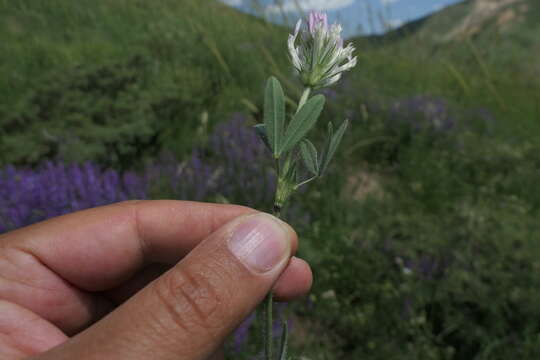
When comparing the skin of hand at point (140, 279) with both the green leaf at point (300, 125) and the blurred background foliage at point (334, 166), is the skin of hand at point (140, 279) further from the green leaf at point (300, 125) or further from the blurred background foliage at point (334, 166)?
the blurred background foliage at point (334, 166)

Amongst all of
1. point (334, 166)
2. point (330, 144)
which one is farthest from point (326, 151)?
point (334, 166)

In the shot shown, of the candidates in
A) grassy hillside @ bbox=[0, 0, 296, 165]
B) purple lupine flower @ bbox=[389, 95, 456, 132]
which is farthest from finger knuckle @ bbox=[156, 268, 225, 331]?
purple lupine flower @ bbox=[389, 95, 456, 132]

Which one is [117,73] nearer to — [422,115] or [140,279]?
[140,279]

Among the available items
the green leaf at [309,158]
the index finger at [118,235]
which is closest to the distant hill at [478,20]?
the index finger at [118,235]

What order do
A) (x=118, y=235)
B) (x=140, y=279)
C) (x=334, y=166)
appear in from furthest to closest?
(x=334, y=166) < (x=140, y=279) < (x=118, y=235)

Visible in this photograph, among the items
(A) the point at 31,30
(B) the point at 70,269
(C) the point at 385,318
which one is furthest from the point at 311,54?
(A) the point at 31,30

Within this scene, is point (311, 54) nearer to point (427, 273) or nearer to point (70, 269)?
point (70, 269)
